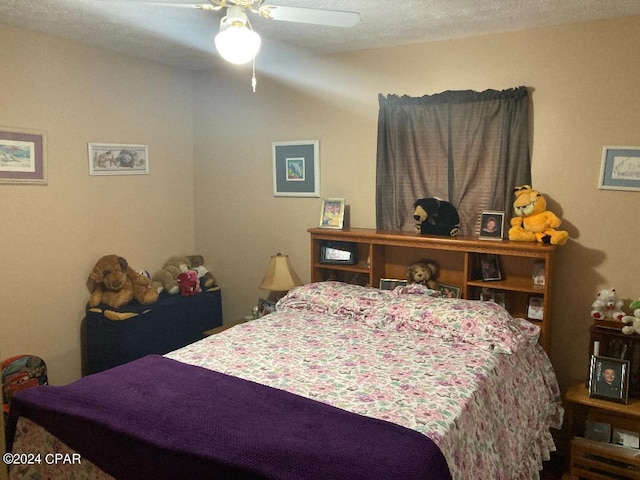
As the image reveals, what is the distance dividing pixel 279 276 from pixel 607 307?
2.06m

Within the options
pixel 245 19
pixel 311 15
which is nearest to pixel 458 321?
pixel 311 15

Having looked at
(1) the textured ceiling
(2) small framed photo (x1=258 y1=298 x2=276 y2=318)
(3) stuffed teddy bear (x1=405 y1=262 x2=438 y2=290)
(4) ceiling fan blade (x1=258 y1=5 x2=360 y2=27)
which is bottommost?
(2) small framed photo (x1=258 y1=298 x2=276 y2=318)

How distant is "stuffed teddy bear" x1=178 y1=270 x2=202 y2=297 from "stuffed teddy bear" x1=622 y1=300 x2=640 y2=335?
2863 mm

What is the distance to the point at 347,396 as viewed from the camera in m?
2.07

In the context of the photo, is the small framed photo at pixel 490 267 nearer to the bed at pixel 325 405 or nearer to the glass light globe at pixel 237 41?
the bed at pixel 325 405

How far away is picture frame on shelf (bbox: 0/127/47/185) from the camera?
120 inches

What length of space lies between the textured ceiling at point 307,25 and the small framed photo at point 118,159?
2.26ft

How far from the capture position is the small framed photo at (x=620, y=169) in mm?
2771

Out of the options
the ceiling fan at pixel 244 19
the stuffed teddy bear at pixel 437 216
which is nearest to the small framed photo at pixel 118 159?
the ceiling fan at pixel 244 19

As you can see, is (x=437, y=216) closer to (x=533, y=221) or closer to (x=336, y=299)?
(x=533, y=221)

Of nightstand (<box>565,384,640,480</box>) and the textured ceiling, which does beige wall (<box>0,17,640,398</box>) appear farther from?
nightstand (<box>565,384,640,480</box>)

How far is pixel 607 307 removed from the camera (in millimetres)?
2807

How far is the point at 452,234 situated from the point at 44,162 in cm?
261

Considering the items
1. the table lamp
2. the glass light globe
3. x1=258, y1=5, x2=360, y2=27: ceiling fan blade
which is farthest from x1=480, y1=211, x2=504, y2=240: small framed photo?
the glass light globe
